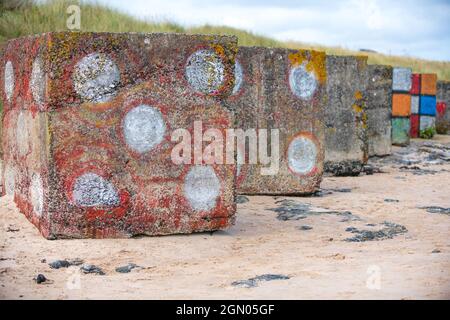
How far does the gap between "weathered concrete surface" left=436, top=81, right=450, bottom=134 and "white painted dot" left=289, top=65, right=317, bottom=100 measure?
1039 cm

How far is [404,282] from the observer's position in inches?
151

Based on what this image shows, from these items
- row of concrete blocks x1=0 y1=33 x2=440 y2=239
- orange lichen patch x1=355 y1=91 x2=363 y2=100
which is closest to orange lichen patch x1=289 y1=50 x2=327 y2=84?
orange lichen patch x1=355 y1=91 x2=363 y2=100

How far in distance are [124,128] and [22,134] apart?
3.94ft

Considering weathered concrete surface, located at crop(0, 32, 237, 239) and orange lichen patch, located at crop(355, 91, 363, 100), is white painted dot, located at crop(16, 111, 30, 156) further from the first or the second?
orange lichen patch, located at crop(355, 91, 363, 100)

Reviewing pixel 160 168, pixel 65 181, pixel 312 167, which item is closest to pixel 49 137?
pixel 65 181

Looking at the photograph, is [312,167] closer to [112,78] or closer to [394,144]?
[112,78]

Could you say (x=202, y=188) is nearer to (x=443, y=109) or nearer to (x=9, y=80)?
(x=9, y=80)

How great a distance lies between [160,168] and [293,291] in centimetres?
189

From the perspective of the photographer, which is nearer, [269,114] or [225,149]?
[225,149]

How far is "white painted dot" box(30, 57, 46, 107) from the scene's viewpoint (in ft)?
17.5

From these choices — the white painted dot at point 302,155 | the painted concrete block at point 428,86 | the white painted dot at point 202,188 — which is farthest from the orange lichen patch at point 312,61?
the painted concrete block at point 428,86

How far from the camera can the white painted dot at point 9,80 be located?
250 inches

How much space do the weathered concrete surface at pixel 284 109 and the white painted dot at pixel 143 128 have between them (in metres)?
2.15

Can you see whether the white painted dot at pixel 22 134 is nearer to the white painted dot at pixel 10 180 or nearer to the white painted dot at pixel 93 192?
the white painted dot at pixel 10 180
